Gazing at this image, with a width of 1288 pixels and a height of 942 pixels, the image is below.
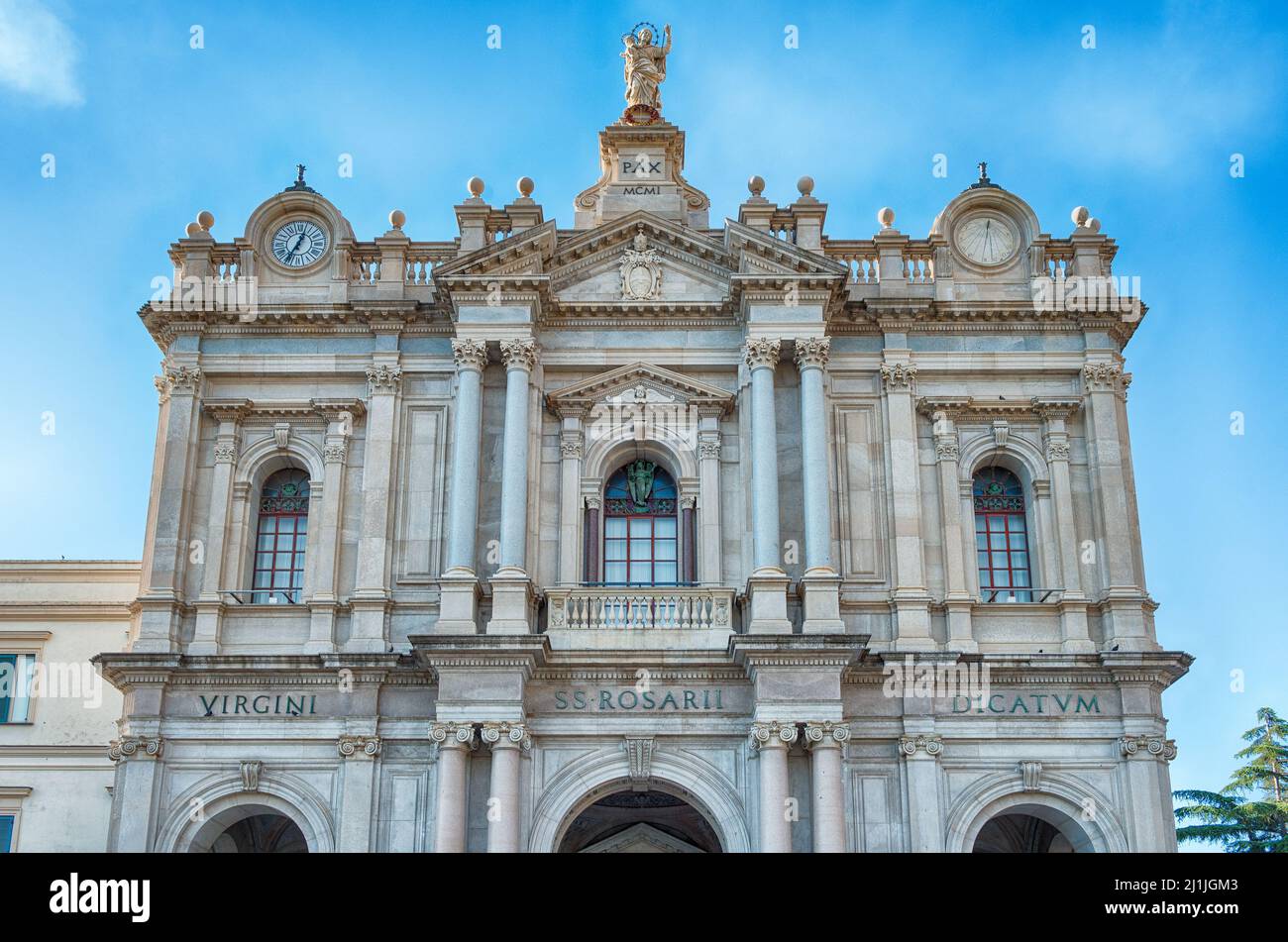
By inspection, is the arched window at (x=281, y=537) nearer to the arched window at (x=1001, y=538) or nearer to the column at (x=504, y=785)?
the column at (x=504, y=785)

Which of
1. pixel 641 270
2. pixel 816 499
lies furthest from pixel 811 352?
pixel 641 270

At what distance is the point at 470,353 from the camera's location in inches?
1203

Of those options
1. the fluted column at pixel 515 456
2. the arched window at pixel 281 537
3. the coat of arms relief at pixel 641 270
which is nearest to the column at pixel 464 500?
the fluted column at pixel 515 456

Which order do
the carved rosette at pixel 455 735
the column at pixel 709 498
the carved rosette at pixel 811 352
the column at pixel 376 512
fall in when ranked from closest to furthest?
the carved rosette at pixel 455 735 < the column at pixel 376 512 < the column at pixel 709 498 < the carved rosette at pixel 811 352

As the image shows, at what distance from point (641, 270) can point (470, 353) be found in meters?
4.02

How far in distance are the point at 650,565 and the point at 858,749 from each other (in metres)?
5.39

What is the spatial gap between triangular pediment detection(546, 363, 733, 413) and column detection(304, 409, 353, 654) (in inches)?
167

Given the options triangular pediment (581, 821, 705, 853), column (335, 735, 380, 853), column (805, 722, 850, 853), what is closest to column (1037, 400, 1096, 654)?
column (805, 722, 850, 853)

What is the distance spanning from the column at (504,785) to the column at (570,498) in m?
3.45

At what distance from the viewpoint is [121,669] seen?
2875cm

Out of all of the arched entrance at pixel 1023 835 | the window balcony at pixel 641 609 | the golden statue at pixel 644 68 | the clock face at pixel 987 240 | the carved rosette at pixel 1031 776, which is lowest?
the arched entrance at pixel 1023 835

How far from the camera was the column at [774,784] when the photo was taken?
87.8ft

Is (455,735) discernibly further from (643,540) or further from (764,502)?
(764,502)

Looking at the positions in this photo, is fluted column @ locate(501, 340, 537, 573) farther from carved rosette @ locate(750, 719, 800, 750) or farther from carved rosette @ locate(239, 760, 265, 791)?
carved rosette @ locate(239, 760, 265, 791)
